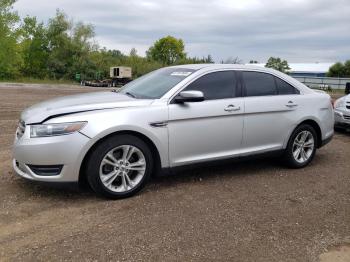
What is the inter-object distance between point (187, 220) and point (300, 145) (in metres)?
2.91

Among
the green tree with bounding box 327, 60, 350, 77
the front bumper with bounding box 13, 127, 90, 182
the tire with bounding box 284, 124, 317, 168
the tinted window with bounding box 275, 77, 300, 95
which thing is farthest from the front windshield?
the green tree with bounding box 327, 60, 350, 77

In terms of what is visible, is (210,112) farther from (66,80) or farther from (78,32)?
(78,32)

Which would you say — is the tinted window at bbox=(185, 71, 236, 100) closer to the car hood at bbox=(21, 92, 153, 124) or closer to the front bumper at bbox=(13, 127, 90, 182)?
the car hood at bbox=(21, 92, 153, 124)

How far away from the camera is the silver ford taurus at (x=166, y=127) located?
15.0ft

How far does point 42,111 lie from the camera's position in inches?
187

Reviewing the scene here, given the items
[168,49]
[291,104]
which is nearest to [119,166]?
[291,104]

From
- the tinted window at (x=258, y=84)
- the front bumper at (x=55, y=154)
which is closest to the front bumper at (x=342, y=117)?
the tinted window at (x=258, y=84)

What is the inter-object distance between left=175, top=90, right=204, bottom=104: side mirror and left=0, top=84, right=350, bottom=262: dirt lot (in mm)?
1112

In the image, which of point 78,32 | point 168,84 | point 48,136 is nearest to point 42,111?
point 48,136

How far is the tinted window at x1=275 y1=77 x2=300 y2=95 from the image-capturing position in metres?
6.26

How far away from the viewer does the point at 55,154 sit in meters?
4.48

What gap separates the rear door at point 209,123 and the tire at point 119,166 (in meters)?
0.41

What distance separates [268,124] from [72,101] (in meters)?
2.72

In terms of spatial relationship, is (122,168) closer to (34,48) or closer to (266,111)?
(266,111)
